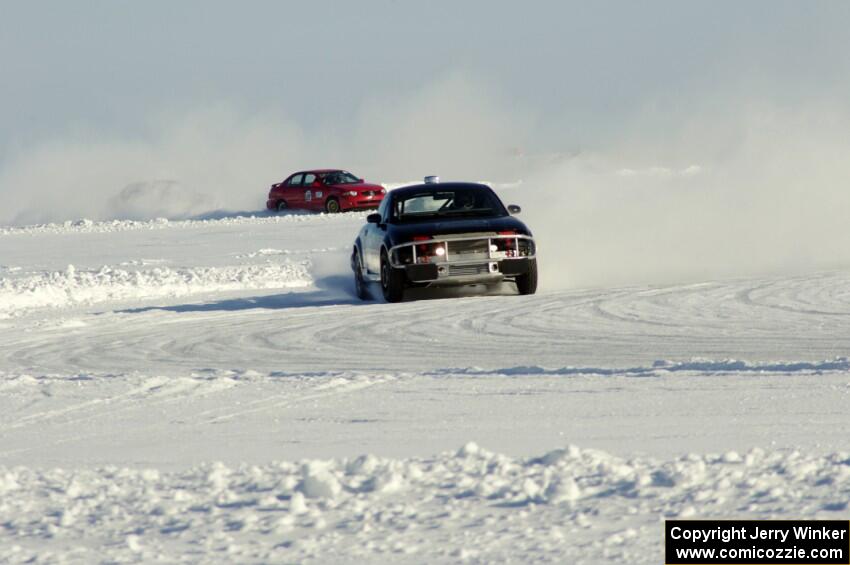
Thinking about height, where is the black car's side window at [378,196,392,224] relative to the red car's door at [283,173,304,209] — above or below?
below

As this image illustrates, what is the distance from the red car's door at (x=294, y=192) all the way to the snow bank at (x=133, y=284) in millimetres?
19902

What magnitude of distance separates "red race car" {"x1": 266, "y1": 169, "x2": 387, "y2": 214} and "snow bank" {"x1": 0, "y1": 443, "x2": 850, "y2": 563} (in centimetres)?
3501

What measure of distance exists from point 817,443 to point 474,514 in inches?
A: 81.6

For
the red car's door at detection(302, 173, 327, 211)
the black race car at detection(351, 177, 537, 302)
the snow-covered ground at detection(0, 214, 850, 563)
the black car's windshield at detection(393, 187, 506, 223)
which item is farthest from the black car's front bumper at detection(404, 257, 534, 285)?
the red car's door at detection(302, 173, 327, 211)

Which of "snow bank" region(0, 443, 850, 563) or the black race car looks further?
the black race car

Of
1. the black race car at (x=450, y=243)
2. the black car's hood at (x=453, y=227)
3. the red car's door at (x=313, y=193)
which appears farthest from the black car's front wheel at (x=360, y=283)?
the red car's door at (x=313, y=193)

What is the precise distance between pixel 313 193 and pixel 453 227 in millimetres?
26856

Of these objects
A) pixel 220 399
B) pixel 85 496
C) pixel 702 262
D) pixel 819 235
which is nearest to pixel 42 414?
pixel 220 399

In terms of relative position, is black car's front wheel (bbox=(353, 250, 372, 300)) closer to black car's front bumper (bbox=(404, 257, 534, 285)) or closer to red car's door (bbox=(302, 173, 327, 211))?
black car's front bumper (bbox=(404, 257, 534, 285))

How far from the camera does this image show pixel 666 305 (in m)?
14.7

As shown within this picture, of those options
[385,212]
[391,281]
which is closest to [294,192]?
[385,212]

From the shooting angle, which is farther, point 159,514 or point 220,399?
point 220,399

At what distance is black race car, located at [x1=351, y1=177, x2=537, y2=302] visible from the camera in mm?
16062

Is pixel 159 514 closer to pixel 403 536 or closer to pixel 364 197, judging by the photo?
pixel 403 536
